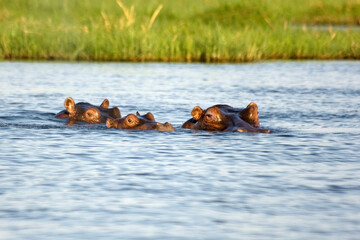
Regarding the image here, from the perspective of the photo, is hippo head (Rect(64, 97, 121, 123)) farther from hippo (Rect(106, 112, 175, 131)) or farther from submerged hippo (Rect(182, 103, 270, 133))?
submerged hippo (Rect(182, 103, 270, 133))

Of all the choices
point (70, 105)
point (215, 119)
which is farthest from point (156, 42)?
point (215, 119)

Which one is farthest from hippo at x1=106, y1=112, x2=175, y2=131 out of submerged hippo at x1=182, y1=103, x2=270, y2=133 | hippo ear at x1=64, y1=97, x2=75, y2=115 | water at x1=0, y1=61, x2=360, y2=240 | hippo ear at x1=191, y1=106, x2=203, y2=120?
hippo ear at x1=64, y1=97, x2=75, y2=115

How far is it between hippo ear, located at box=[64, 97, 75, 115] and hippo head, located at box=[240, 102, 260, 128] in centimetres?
267

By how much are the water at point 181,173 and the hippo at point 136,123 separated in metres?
0.13

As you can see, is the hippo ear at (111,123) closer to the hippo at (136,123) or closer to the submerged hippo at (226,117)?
the hippo at (136,123)

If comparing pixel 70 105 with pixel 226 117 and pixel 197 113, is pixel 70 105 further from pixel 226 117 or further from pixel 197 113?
pixel 226 117

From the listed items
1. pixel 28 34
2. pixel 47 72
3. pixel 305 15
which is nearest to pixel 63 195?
pixel 47 72

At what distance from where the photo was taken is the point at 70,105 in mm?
11438

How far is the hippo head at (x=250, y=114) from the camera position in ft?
33.6

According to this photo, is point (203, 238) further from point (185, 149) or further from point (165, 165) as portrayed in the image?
point (185, 149)

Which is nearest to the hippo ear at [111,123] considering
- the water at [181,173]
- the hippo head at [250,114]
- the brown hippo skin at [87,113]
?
the water at [181,173]

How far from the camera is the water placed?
605cm

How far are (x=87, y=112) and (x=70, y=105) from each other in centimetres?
28

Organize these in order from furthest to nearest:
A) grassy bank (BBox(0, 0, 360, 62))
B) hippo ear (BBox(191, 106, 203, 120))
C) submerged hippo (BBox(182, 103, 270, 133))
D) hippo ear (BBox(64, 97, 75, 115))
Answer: grassy bank (BBox(0, 0, 360, 62)), hippo ear (BBox(64, 97, 75, 115)), hippo ear (BBox(191, 106, 203, 120)), submerged hippo (BBox(182, 103, 270, 133))
